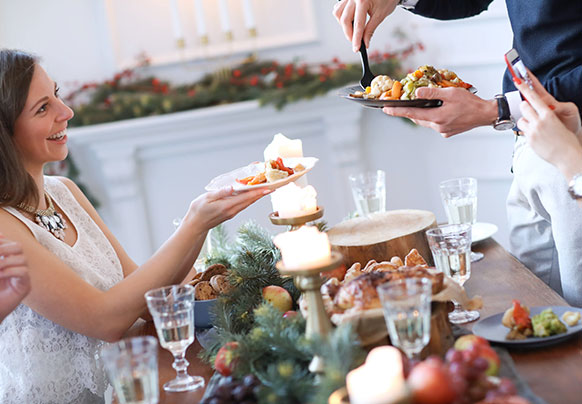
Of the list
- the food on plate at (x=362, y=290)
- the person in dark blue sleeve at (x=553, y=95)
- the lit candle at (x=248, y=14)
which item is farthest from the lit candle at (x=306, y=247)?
the lit candle at (x=248, y=14)

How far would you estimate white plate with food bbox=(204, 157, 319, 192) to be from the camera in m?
1.69

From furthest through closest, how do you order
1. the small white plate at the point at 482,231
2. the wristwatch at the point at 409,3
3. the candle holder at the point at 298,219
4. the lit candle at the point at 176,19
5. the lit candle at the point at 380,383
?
the lit candle at the point at 176,19, the wristwatch at the point at 409,3, the small white plate at the point at 482,231, the candle holder at the point at 298,219, the lit candle at the point at 380,383

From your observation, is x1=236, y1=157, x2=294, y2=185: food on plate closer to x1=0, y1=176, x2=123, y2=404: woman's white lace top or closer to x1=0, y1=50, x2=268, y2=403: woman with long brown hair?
x1=0, y1=50, x2=268, y2=403: woman with long brown hair

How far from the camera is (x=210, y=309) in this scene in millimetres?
1565

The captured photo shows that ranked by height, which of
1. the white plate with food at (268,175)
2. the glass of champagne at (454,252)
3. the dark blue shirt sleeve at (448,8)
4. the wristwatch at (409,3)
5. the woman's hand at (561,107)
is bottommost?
the glass of champagne at (454,252)

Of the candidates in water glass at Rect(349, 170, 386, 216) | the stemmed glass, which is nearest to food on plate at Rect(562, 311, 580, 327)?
the stemmed glass

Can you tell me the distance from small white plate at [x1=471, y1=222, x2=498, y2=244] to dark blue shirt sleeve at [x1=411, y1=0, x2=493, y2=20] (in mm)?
736

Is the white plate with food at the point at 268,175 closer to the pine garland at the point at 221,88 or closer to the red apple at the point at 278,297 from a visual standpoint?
the red apple at the point at 278,297

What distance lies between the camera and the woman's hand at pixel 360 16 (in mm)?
2174

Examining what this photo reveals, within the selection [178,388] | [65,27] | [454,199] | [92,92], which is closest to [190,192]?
[92,92]

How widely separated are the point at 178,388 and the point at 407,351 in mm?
470

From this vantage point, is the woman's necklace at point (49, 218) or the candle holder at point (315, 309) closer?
the candle holder at point (315, 309)

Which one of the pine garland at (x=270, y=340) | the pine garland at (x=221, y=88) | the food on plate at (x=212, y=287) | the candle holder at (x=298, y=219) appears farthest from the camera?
the pine garland at (x=221, y=88)

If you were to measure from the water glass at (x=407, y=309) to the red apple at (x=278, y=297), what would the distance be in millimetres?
483
